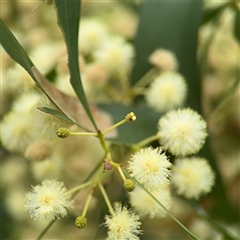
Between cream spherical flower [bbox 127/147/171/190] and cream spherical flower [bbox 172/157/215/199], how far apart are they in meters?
0.13

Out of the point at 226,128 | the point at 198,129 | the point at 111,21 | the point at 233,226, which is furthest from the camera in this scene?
the point at 111,21

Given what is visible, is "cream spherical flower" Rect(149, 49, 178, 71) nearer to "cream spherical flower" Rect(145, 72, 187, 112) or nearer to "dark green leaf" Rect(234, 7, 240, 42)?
"cream spherical flower" Rect(145, 72, 187, 112)

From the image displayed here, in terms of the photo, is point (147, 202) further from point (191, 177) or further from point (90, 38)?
point (90, 38)

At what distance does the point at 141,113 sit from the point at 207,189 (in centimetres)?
25

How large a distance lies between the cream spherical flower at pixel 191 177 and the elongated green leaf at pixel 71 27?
0.22 meters

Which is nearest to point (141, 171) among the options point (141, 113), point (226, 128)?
point (141, 113)

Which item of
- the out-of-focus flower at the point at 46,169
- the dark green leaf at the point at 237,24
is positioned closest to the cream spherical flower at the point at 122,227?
the out-of-focus flower at the point at 46,169

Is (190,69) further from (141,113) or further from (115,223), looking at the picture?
(115,223)

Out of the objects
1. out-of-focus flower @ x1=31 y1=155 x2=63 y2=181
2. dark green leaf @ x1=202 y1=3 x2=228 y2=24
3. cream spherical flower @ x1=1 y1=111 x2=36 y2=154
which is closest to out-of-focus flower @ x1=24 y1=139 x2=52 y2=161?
cream spherical flower @ x1=1 y1=111 x2=36 y2=154

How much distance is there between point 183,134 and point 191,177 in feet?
0.29

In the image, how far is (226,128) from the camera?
4.14 feet

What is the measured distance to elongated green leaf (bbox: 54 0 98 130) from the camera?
2.06 ft

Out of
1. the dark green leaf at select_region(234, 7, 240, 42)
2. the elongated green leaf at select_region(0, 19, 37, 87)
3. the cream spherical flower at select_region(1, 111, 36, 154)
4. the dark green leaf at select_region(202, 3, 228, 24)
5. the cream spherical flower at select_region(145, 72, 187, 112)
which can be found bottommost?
the elongated green leaf at select_region(0, 19, 37, 87)

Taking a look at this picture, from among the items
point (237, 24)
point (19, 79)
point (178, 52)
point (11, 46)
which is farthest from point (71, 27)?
point (237, 24)
